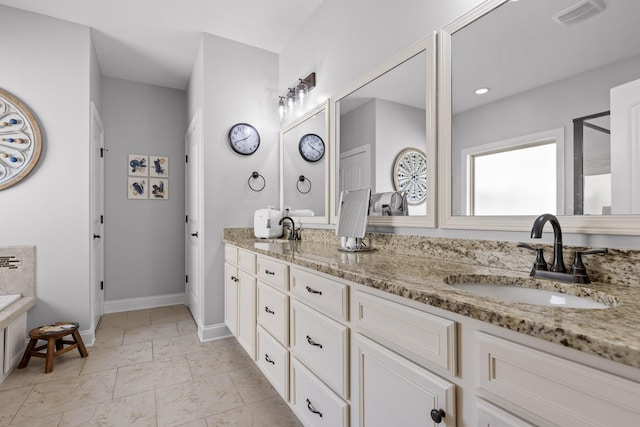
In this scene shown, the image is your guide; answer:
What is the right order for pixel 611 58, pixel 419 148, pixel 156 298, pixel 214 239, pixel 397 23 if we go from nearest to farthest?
pixel 611 58 < pixel 419 148 < pixel 397 23 < pixel 214 239 < pixel 156 298

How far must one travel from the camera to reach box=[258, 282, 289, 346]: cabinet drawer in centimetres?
165

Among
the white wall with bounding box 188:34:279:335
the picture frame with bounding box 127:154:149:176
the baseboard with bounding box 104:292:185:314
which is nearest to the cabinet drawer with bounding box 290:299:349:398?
the white wall with bounding box 188:34:279:335

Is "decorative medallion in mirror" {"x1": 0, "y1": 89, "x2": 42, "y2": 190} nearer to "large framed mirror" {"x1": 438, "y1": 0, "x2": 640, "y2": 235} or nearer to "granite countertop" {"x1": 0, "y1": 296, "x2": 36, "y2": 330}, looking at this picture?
"granite countertop" {"x1": 0, "y1": 296, "x2": 36, "y2": 330}

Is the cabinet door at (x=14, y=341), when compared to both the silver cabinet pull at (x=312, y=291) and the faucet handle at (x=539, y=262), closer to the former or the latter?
the silver cabinet pull at (x=312, y=291)

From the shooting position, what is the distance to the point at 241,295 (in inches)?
93.0

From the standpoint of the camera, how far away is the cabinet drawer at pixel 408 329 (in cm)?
79

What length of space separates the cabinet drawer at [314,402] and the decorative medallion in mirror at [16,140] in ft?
8.78

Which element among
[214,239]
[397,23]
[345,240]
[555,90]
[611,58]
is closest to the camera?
[611,58]

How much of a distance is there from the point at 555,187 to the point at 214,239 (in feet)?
8.42

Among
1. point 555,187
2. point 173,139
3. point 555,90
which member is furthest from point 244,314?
point 173,139

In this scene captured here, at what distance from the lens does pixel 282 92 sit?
3197mm

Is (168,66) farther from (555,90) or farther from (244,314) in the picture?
(555,90)

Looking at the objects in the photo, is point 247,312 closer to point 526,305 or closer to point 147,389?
point 147,389

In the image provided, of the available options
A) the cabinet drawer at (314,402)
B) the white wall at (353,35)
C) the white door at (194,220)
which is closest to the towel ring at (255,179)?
the white door at (194,220)
